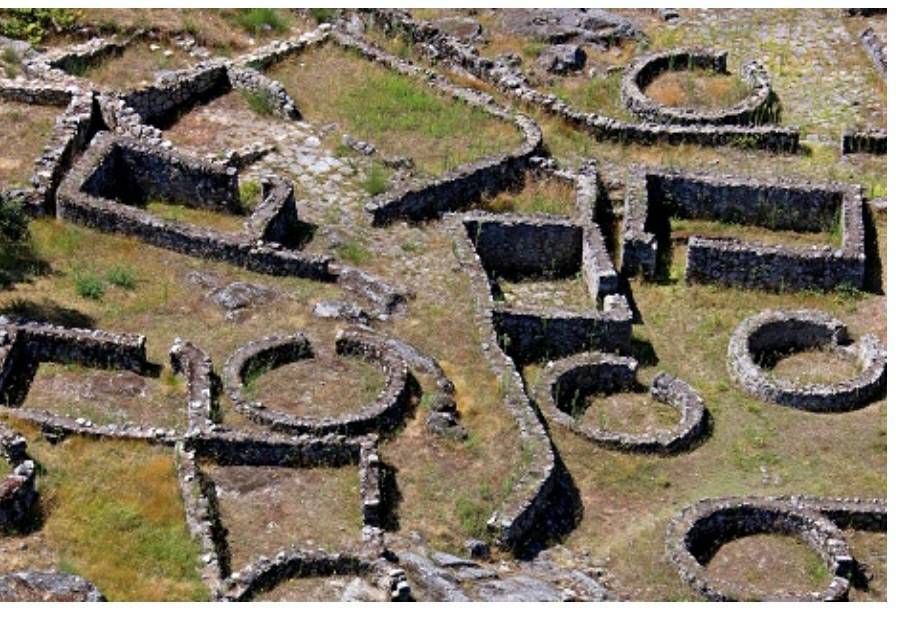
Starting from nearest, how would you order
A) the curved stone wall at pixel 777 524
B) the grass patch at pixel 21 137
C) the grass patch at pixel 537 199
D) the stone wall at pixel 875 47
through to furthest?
the curved stone wall at pixel 777 524
the grass patch at pixel 21 137
the grass patch at pixel 537 199
the stone wall at pixel 875 47

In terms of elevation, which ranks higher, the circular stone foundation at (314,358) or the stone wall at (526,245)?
the circular stone foundation at (314,358)

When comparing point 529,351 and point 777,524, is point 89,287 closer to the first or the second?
point 529,351

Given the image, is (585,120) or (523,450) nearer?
(523,450)

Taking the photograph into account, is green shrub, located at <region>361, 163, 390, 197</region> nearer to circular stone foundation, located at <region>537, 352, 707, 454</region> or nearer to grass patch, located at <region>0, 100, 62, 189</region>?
grass patch, located at <region>0, 100, 62, 189</region>

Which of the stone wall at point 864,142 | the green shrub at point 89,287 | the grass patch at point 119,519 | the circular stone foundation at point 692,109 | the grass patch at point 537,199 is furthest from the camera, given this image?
the circular stone foundation at point 692,109

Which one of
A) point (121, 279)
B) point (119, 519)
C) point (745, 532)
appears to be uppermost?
point (119, 519)

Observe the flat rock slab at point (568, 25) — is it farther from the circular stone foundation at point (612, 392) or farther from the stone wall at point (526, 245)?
the circular stone foundation at point (612, 392)

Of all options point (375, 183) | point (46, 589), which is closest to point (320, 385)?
point (375, 183)

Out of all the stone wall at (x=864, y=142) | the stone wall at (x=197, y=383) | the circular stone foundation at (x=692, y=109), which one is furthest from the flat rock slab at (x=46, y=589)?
the stone wall at (x=864, y=142)
